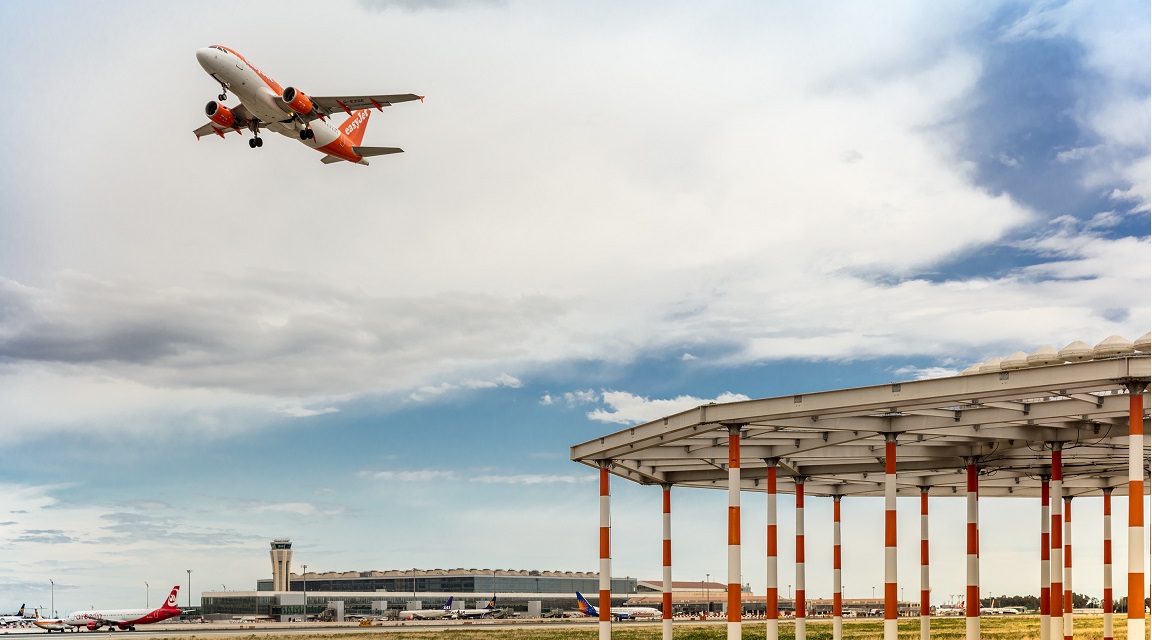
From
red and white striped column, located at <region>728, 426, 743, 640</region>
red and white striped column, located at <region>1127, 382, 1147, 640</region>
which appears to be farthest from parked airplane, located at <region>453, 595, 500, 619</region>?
red and white striped column, located at <region>1127, 382, 1147, 640</region>

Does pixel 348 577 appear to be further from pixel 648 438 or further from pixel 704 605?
pixel 648 438

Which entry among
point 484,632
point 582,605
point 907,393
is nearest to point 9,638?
point 484,632

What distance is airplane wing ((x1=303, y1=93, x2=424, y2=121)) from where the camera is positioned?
5794 centimetres

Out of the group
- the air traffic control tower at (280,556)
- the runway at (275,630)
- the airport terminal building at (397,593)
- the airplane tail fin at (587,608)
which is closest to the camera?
the runway at (275,630)

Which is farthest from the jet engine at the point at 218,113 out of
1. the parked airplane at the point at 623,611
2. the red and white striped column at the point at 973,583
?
the parked airplane at the point at 623,611

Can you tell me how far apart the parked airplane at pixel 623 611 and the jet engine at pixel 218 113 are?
11428 centimetres

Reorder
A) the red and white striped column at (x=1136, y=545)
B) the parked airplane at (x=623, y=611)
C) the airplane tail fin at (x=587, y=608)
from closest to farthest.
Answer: the red and white striped column at (x=1136, y=545), the airplane tail fin at (x=587, y=608), the parked airplane at (x=623, y=611)

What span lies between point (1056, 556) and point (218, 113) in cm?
4381

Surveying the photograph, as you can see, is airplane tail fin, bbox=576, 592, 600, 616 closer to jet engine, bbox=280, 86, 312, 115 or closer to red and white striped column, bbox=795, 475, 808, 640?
red and white striped column, bbox=795, 475, 808, 640

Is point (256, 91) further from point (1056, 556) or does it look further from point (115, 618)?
point (115, 618)

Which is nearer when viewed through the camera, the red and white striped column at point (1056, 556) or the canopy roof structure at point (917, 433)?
the canopy roof structure at point (917, 433)

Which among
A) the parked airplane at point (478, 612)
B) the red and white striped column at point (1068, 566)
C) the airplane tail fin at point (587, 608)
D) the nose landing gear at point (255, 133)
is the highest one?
the nose landing gear at point (255, 133)

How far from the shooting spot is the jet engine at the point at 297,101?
54.6m

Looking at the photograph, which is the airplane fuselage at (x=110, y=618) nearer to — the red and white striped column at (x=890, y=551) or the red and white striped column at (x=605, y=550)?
the red and white striped column at (x=605, y=550)
